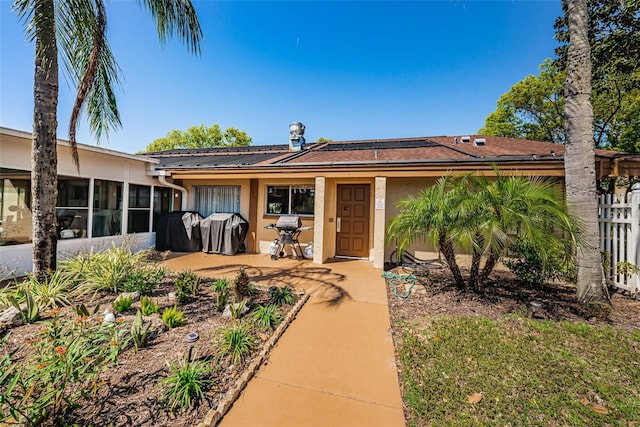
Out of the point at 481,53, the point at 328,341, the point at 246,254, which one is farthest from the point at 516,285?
the point at 481,53

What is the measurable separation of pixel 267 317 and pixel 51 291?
367 cm

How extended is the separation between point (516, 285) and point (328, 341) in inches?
189

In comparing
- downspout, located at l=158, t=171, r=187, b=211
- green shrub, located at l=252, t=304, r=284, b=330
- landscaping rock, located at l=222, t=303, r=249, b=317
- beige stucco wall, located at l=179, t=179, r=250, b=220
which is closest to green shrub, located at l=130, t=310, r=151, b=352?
landscaping rock, located at l=222, t=303, r=249, b=317

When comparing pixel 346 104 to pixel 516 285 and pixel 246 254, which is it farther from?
pixel 516 285

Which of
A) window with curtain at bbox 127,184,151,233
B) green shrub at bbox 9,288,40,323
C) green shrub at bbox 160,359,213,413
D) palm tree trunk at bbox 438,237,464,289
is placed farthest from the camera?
window with curtain at bbox 127,184,151,233

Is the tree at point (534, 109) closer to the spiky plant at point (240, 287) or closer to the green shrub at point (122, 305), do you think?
the spiky plant at point (240, 287)

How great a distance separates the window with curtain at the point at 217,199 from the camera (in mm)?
9820

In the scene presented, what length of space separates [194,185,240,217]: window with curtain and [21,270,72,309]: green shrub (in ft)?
18.6

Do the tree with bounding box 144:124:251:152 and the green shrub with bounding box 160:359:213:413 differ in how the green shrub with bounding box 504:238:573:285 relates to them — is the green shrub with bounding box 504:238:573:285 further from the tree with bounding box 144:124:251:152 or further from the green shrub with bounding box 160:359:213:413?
the tree with bounding box 144:124:251:152

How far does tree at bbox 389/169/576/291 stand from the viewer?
13.6 ft

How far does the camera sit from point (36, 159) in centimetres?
453

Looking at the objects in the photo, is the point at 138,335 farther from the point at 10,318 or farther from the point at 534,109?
the point at 534,109

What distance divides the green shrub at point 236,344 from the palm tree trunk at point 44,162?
4.10 metres

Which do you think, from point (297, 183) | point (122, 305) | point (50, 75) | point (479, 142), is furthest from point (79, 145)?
point (479, 142)
